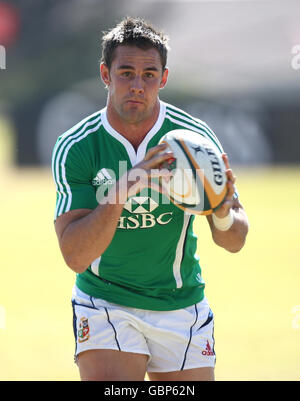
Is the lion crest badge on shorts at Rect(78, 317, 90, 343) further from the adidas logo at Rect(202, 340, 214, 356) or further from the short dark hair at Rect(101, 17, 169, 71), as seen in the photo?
the short dark hair at Rect(101, 17, 169, 71)

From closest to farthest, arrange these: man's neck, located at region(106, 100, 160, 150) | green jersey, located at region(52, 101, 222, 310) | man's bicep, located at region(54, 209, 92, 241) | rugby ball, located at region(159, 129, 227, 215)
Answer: rugby ball, located at region(159, 129, 227, 215), man's bicep, located at region(54, 209, 92, 241), green jersey, located at region(52, 101, 222, 310), man's neck, located at region(106, 100, 160, 150)

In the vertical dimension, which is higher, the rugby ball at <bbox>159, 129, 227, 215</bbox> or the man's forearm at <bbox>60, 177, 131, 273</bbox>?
the rugby ball at <bbox>159, 129, 227, 215</bbox>

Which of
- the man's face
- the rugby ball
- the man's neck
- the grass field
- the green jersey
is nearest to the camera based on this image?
the rugby ball

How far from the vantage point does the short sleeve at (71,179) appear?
4605mm

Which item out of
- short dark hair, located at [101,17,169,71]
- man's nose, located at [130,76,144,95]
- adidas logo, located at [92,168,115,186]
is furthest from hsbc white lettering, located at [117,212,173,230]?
short dark hair, located at [101,17,169,71]

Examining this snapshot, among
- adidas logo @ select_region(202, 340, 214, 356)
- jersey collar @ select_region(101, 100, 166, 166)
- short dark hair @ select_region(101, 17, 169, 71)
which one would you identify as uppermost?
short dark hair @ select_region(101, 17, 169, 71)

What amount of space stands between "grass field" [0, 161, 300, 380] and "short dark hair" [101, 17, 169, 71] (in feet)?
10.3

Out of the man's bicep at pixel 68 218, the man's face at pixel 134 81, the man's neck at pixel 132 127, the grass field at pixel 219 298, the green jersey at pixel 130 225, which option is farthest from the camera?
the grass field at pixel 219 298

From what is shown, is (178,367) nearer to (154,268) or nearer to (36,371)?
(154,268)

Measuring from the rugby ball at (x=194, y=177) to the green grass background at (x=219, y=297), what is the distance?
9.51 ft

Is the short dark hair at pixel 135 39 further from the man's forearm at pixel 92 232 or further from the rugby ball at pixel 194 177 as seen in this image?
the man's forearm at pixel 92 232

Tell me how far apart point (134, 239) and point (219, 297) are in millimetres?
5313

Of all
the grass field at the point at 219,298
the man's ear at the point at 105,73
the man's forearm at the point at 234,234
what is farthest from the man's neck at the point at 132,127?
the grass field at the point at 219,298

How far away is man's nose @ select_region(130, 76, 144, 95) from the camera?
4598 mm
